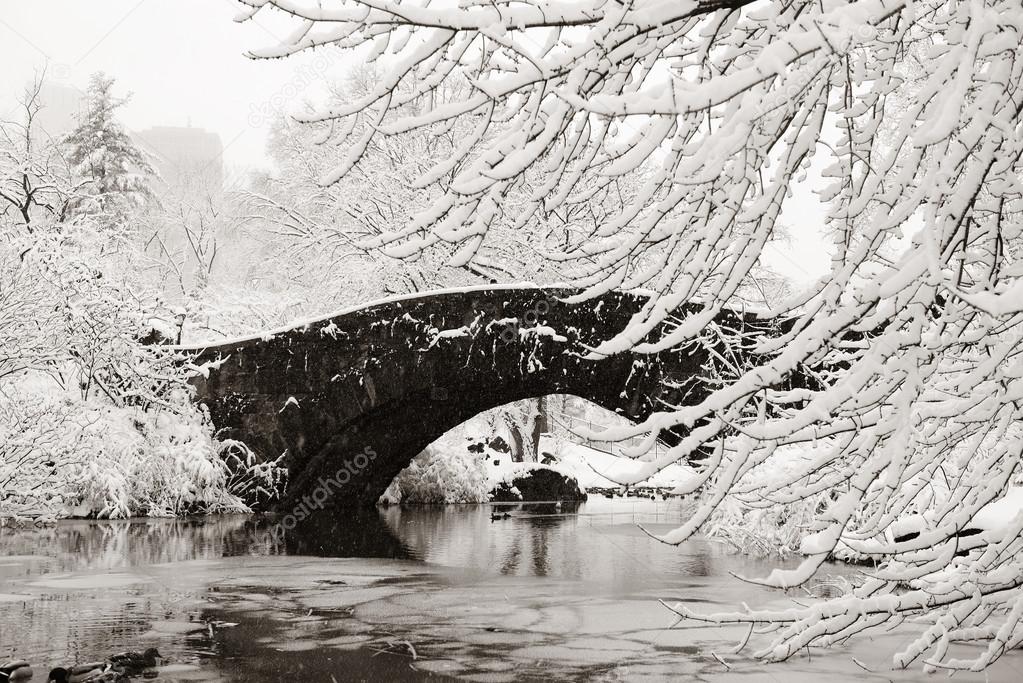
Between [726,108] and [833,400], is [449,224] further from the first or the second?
[833,400]

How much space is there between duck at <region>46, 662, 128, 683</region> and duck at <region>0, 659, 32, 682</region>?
0.43 feet

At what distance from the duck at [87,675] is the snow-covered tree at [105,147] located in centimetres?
3341

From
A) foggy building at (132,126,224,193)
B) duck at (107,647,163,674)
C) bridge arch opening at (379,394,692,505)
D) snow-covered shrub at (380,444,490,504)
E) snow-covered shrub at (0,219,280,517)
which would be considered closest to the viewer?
duck at (107,647,163,674)

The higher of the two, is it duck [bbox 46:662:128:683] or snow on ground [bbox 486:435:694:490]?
snow on ground [bbox 486:435:694:490]

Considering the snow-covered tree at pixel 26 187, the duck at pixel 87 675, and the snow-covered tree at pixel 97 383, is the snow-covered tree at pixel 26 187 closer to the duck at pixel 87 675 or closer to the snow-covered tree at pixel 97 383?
the snow-covered tree at pixel 97 383

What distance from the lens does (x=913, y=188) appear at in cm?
290

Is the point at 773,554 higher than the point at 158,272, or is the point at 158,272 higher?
the point at 158,272

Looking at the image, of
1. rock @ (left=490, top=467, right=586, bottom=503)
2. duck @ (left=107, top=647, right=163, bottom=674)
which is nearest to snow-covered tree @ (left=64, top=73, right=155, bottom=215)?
rock @ (left=490, top=467, right=586, bottom=503)

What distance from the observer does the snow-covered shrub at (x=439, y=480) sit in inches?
805

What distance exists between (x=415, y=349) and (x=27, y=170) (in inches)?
259

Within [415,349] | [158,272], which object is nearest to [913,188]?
[415,349]

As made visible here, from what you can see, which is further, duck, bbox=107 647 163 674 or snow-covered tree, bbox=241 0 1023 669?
duck, bbox=107 647 163 674

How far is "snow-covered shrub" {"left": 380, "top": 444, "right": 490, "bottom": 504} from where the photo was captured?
67.1 feet

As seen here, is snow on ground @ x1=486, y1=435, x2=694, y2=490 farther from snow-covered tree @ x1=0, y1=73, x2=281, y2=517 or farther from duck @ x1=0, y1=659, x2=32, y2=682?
duck @ x1=0, y1=659, x2=32, y2=682
